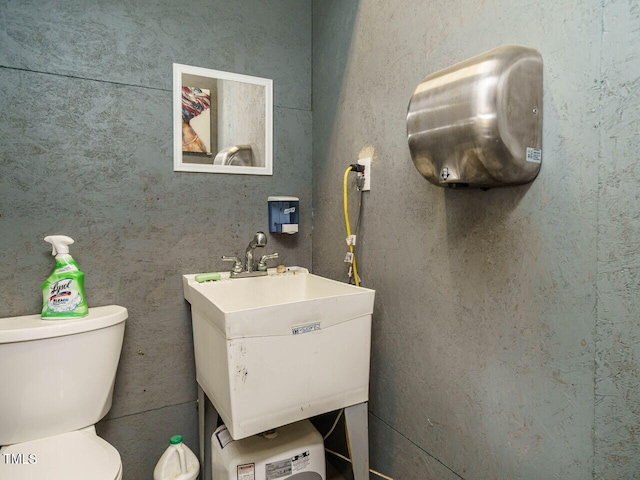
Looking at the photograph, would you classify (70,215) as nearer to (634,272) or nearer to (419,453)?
(419,453)

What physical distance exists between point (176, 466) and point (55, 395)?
0.47 metres

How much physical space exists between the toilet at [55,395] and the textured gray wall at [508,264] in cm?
95

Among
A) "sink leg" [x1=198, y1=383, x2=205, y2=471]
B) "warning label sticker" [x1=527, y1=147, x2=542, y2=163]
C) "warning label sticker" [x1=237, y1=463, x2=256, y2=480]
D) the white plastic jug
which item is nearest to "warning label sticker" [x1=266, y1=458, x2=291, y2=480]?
"warning label sticker" [x1=237, y1=463, x2=256, y2=480]

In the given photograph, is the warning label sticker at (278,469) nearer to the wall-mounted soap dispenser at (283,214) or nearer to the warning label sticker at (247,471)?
the warning label sticker at (247,471)

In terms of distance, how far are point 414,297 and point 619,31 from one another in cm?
82

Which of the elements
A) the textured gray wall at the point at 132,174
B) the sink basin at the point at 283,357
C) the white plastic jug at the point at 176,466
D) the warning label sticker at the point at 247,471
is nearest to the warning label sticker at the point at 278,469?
the warning label sticker at the point at 247,471

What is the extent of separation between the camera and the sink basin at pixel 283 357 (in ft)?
3.27

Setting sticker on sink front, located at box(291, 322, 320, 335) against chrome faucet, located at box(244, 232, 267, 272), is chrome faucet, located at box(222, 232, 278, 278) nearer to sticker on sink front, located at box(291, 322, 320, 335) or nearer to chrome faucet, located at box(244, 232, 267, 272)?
chrome faucet, located at box(244, 232, 267, 272)

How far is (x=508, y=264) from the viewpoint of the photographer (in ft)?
3.03

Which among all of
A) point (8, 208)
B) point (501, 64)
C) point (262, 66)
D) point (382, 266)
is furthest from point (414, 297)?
point (8, 208)

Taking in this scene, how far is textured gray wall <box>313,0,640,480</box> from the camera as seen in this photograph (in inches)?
28.7

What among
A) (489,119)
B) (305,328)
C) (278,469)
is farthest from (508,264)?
(278,469)

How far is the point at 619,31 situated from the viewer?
28.0 inches

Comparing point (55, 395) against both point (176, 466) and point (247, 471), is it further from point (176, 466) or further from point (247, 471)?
point (247, 471)
